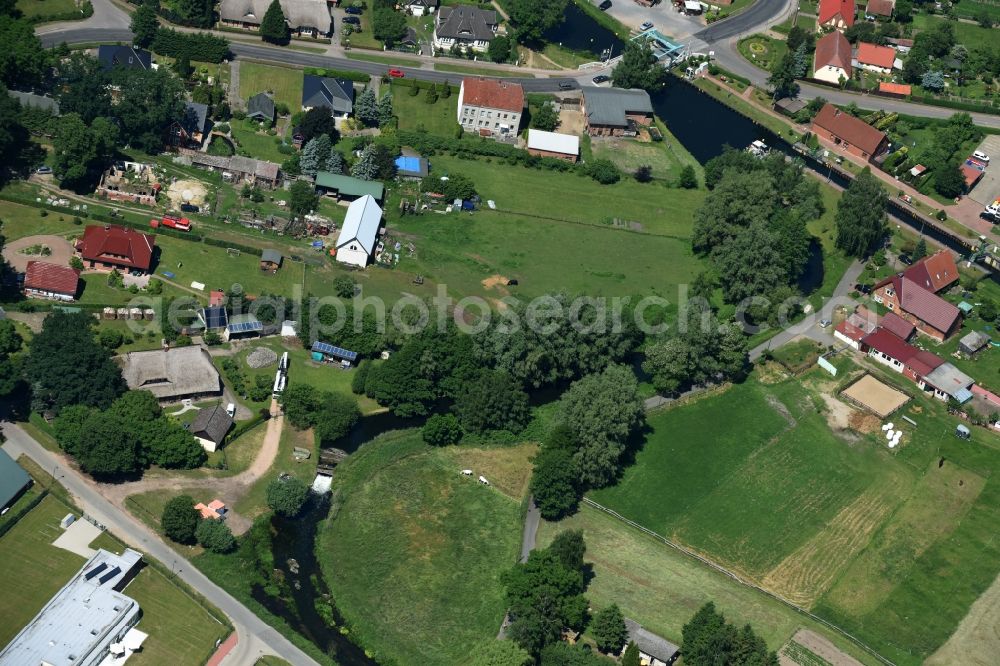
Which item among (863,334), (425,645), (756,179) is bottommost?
(425,645)

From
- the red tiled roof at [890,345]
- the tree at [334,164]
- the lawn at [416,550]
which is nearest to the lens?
the lawn at [416,550]

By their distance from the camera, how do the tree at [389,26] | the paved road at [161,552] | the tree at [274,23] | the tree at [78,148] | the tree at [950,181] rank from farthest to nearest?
the tree at [389,26], the tree at [274,23], the tree at [950,181], the tree at [78,148], the paved road at [161,552]

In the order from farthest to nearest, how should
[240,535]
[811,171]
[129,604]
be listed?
1. [811,171]
2. [240,535]
3. [129,604]

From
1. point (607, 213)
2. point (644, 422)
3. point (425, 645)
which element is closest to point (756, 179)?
point (607, 213)

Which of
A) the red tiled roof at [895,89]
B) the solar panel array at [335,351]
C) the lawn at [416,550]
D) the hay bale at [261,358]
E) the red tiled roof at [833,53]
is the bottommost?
the lawn at [416,550]

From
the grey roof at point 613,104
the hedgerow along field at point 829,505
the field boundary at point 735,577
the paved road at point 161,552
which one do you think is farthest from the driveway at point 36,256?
the grey roof at point 613,104

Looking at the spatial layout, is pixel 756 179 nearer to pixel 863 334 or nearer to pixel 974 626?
pixel 863 334

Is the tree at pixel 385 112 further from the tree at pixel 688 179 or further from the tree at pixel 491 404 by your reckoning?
the tree at pixel 491 404

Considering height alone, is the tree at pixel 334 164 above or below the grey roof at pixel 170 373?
above
